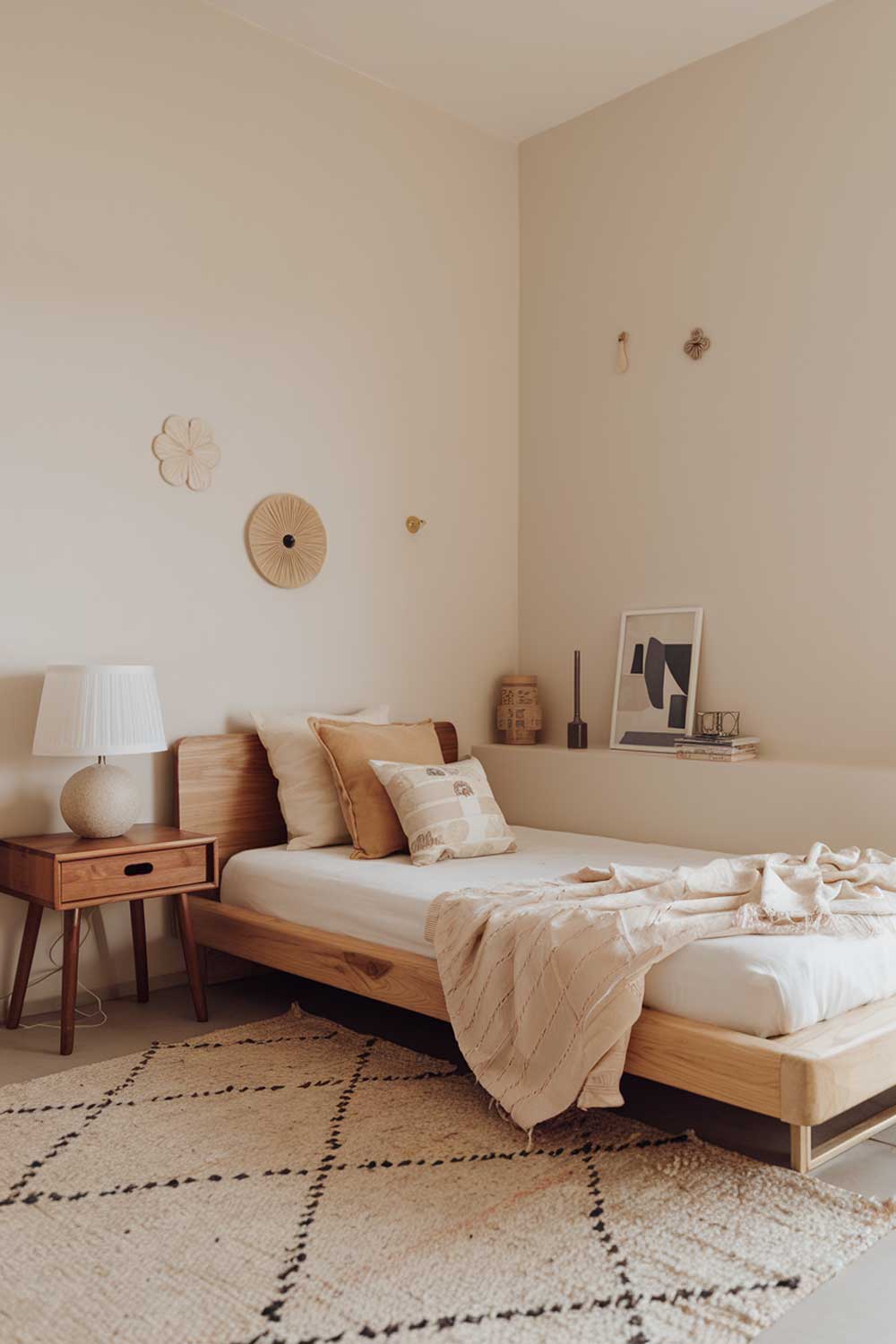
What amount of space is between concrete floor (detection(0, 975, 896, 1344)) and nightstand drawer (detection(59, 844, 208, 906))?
1.40 ft

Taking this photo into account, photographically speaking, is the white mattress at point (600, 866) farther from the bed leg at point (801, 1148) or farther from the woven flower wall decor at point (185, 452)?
the woven flower wall decor at point (185, 452)

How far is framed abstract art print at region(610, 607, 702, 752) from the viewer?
A: 167 inches

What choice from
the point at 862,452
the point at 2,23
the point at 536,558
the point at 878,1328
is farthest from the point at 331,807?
the point at 2,23

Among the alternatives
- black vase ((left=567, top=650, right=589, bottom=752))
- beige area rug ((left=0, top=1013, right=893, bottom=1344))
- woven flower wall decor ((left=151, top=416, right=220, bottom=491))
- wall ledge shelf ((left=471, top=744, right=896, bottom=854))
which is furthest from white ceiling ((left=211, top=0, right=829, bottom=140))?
beige area rug ((left=0, top=1013, right=893, bottom=1344))

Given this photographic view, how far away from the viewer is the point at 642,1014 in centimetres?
239

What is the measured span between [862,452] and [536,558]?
1502mm

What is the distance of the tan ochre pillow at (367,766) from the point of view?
358cm

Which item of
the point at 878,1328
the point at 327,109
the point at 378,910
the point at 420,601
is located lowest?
the point at 878,1328

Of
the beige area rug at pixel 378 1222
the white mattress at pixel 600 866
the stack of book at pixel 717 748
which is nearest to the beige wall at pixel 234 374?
the white mattress at pixel 600 866

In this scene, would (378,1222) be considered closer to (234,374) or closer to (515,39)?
(234,374)

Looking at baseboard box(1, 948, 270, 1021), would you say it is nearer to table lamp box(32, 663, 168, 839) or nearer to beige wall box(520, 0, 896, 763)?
table lamp box(32, 663, 168, 839)

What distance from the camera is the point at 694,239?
4270 millimetres

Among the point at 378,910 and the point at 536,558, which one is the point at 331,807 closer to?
the point at 378,910

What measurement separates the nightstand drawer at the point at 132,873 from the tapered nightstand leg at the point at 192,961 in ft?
0.26
